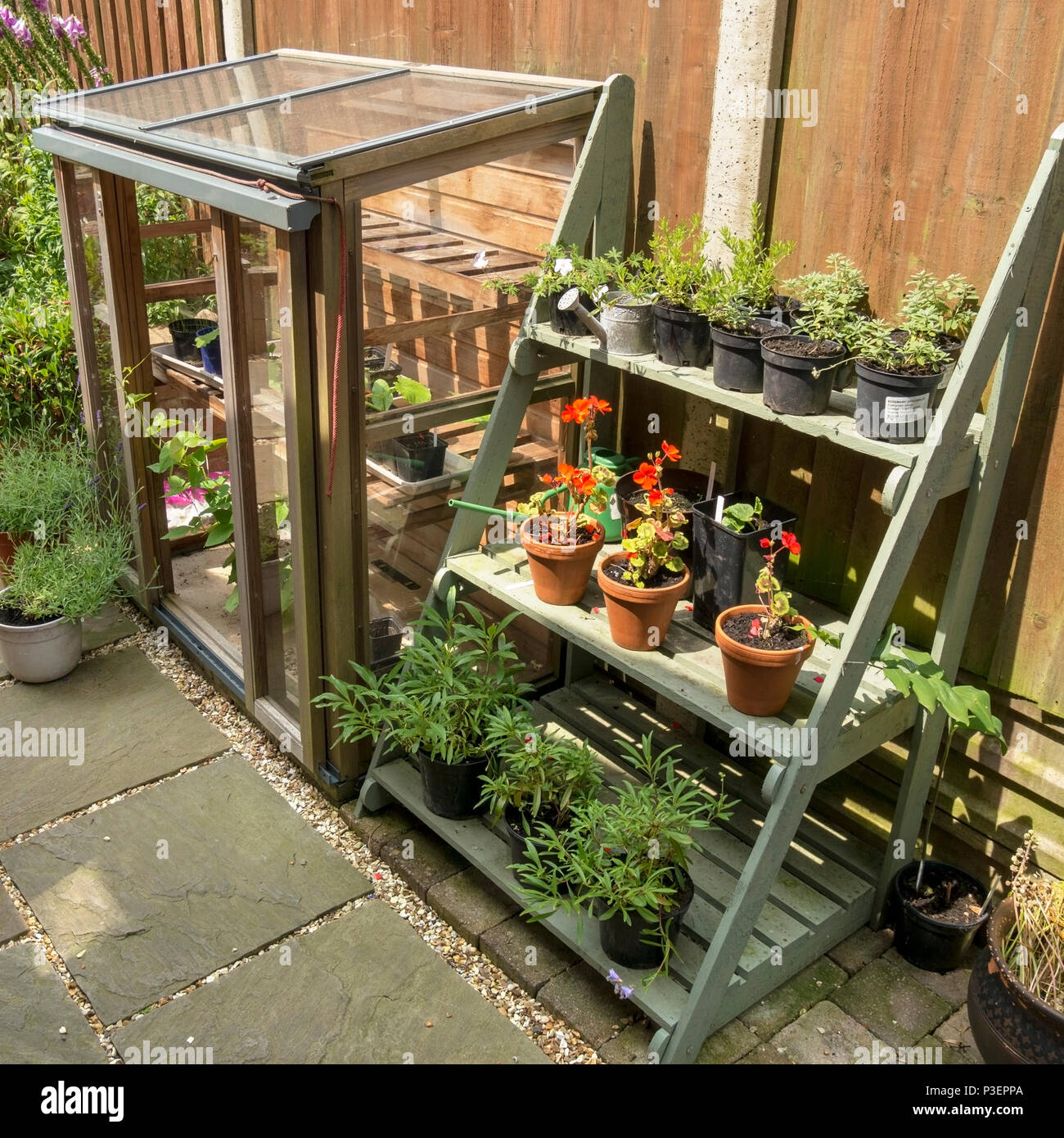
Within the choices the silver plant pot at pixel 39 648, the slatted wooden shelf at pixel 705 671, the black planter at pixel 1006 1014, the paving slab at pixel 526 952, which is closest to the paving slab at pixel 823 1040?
the black planter at pixel 1006 1014

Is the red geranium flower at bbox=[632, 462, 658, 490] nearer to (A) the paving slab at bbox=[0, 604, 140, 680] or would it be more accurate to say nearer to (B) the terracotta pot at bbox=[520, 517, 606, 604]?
(B) the terracotta pot at bbox=[520, 517, 606, 604]

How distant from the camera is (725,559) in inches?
115

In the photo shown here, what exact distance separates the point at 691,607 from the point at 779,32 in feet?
5.18

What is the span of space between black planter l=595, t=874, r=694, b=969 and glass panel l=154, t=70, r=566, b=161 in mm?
2258

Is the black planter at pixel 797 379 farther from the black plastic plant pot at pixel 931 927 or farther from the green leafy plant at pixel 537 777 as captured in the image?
the black plastic plant pot at pixel 931 927

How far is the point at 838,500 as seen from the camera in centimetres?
313

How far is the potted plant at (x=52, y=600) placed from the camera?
4332 mm

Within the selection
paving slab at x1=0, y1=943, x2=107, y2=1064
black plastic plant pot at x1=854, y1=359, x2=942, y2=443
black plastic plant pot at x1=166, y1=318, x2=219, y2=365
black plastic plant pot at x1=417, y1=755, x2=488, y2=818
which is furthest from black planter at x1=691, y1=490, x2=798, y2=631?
black plastic plant pot at x1=166, y1=318, x2=219, y2=365

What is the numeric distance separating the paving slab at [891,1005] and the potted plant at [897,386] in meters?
1.56

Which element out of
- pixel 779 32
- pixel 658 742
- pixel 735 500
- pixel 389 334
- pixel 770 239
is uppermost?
pixel 779 32

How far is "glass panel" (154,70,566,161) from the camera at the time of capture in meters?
3.21

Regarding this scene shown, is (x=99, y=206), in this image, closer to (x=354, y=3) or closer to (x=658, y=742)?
(x=354, y=3)

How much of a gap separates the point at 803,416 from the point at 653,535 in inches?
21.7
